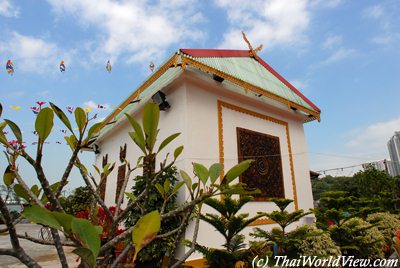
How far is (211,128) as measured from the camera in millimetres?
4215

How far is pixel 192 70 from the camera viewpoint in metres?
4.06

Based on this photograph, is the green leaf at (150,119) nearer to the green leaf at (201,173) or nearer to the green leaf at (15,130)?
the green leaf at (201,173)

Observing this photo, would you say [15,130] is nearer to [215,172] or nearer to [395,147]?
[215,172]

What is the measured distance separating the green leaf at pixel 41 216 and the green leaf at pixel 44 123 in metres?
0.18

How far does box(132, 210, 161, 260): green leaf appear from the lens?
430 millimetres

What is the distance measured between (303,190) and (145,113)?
566cm

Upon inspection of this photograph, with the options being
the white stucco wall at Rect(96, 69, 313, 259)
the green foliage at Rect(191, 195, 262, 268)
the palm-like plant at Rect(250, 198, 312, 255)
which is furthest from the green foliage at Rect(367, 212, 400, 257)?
the green foliage at Rect(191, 195, 262, 268)

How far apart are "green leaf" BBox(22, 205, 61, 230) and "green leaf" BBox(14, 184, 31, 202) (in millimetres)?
268

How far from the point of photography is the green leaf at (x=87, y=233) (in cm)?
39

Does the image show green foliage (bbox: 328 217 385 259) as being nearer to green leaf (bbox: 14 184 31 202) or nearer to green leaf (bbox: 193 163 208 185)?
green leaf (bbox: 193 163 208 185)

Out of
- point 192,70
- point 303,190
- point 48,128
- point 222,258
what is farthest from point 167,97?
point 48,128

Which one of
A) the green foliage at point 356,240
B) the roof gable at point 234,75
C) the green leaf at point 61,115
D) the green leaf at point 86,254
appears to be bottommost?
the green foliage at point 356,240

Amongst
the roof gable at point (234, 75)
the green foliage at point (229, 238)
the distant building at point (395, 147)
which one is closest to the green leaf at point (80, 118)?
the green foliage at point (229, 238)

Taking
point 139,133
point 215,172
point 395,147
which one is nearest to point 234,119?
point 215,172
